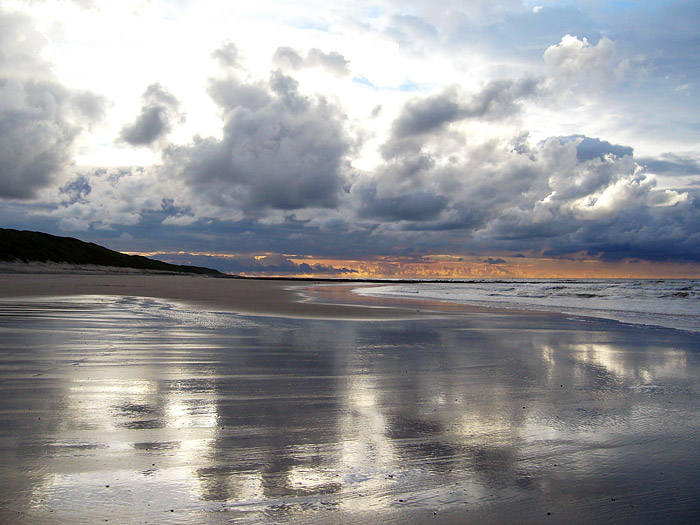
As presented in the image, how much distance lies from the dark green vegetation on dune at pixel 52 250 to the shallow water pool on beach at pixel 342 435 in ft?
417

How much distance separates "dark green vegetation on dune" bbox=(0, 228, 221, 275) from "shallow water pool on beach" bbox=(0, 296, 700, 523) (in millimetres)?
127067

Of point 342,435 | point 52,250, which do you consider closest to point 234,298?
point 342,435

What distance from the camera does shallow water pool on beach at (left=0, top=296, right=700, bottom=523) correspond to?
12.1 ft

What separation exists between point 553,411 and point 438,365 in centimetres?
310

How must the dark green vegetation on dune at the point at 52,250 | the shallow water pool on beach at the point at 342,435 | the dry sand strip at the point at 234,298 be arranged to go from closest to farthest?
the shallow water pool on beach at the point at 342,435 → the dry sand strip at the point at 234,298 → the dark green vegetation on dune at the point at 52,250

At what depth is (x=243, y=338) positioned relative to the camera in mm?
12312

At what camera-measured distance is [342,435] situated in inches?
203

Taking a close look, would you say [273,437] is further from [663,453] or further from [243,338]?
[243,338]

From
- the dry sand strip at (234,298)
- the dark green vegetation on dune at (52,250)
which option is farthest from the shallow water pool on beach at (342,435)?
the dark green vegetation on dune at (52,250)

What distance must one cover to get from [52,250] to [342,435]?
165139 millimetres

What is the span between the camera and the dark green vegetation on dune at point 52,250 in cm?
12106

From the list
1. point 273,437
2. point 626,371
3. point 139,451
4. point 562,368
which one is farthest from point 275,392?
point 626,371

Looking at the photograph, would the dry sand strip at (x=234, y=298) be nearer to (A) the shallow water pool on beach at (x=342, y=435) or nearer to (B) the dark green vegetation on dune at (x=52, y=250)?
(A) the shallow water pool on beach at (x=342, y=435)

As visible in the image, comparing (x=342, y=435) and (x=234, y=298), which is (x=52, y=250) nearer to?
(x=234, y=298)
